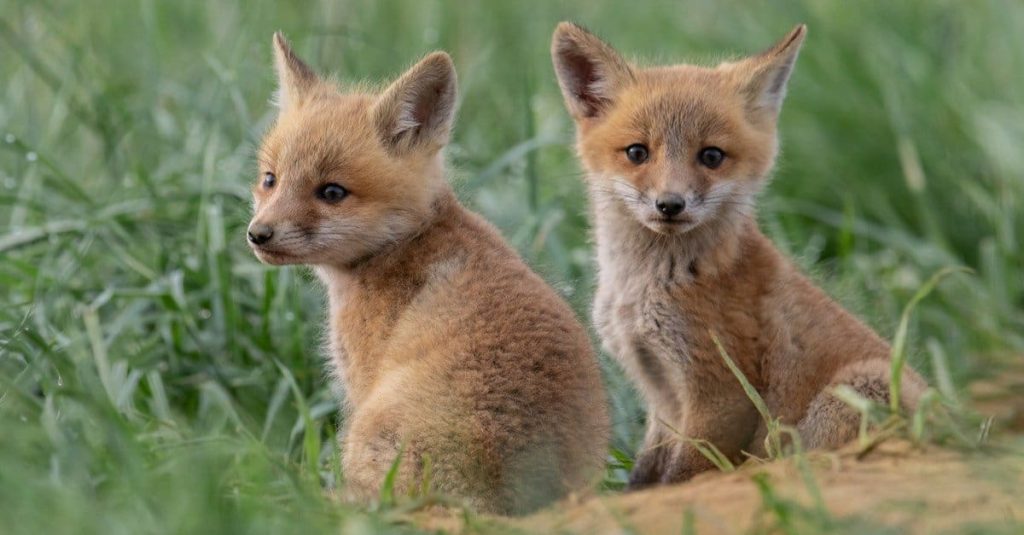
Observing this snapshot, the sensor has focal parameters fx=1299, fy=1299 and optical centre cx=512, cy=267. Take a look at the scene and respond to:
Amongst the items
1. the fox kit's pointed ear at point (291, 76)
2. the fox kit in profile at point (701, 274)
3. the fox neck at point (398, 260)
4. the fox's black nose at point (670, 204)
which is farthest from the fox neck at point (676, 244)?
the fox kit's pointed ear at point (291, 76)

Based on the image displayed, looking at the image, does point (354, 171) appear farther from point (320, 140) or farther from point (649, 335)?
point (649, 335)

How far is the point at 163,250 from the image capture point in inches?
267

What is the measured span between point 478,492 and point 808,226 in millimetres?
5220

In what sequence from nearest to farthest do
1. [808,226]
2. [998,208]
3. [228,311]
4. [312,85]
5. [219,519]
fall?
[219,519], [312,85], [228,311], [998,208], [808,226]

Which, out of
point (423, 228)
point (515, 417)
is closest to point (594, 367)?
point (515, 417)

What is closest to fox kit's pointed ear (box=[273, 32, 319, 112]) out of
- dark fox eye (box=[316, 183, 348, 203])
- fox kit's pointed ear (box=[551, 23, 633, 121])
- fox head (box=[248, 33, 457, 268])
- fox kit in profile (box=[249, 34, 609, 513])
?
fox kit in profile (box=[249, 34, 609, 513])

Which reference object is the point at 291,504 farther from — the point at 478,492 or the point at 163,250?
the point at 163,250

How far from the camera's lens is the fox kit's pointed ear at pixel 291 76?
5.44 m

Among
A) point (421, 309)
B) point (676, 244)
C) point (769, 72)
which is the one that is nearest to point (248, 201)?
point (421, 309)

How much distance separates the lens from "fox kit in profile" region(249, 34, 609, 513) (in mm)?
4363

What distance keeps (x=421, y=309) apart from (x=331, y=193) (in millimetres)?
587

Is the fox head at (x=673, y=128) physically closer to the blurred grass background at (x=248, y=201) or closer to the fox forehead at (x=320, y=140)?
the blurred grass background at (x=248, y=201)

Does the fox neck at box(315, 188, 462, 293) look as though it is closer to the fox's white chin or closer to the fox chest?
the fox's white chin

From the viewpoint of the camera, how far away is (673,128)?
5035 millimetres
